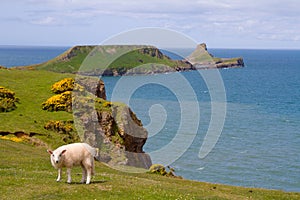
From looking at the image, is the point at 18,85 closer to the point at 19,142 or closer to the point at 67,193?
the point at 19,142

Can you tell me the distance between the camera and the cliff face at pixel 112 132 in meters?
64.6

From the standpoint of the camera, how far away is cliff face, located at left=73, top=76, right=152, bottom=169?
6462 cm

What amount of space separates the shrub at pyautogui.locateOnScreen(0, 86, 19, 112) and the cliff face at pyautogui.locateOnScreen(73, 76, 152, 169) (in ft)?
34.1

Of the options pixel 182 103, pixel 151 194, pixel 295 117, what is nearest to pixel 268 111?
pixel 295 117

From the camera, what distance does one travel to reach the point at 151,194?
26359 mm

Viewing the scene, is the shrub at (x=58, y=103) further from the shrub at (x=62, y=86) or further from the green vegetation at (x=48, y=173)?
the shrub at (x=62, y=86)

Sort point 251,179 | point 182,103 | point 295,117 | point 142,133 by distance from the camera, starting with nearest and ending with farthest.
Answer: point 142,133, point 251,179, point 295,117, point 182,103

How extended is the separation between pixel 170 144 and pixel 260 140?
25170mm

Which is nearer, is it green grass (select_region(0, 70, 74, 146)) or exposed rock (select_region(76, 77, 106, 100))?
green grass (select_region(0, 70, 74, 146))

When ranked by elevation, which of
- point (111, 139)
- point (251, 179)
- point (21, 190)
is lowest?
point (251, 179)

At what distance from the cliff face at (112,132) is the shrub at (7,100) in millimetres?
10393

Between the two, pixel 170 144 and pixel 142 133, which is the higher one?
pixel 142 133

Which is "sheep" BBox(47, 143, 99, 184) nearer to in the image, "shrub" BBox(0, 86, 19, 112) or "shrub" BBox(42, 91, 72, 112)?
"shrub" BBox(0, 86, 19, 112)

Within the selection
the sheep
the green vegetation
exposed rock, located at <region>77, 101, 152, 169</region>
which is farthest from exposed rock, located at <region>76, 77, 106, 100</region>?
the sheep
